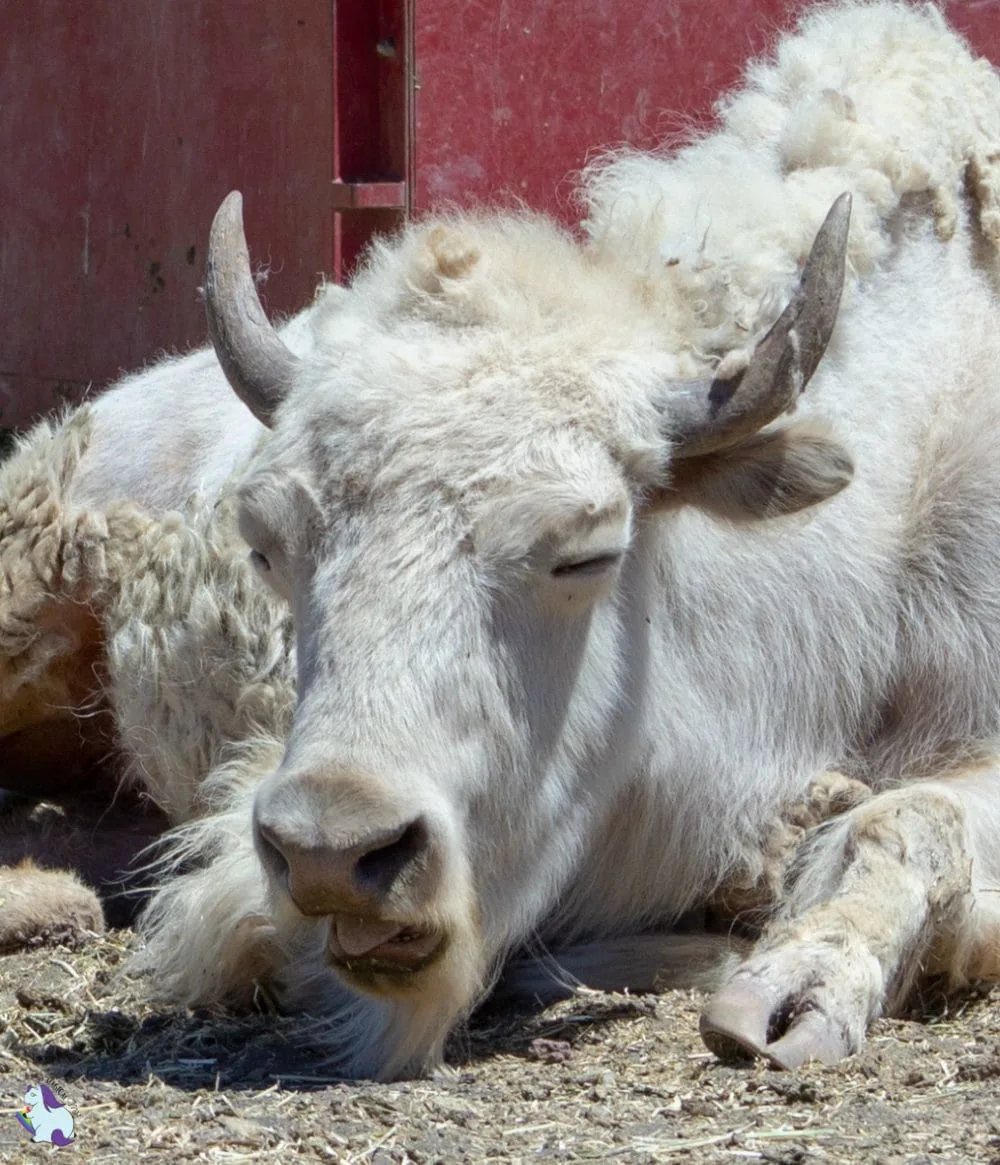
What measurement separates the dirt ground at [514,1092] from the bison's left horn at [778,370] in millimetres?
1253

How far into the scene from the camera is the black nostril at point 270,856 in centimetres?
362

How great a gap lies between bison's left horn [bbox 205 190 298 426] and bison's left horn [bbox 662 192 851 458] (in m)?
0.91

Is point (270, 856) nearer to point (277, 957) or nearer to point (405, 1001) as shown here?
point (405, 1001)

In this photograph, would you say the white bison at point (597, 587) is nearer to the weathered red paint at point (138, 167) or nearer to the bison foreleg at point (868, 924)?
the bison foreleg at point (868, 924)

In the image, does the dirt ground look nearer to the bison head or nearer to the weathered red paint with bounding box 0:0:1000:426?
the bison head

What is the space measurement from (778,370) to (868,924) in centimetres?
116

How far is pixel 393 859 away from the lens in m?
3.63

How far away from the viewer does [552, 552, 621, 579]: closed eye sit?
3.96 metres

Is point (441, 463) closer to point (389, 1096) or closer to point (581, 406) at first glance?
point (581, 406)

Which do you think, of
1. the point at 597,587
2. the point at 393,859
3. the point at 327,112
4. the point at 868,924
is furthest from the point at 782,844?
the point at 327,112

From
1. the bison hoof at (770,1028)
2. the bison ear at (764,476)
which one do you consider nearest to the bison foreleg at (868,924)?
the bison hoof at (770,1028)

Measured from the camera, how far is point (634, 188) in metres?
5.22

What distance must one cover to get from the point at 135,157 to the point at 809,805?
499 centimetres

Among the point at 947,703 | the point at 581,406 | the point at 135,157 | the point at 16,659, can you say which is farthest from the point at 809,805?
the point at 135,157
